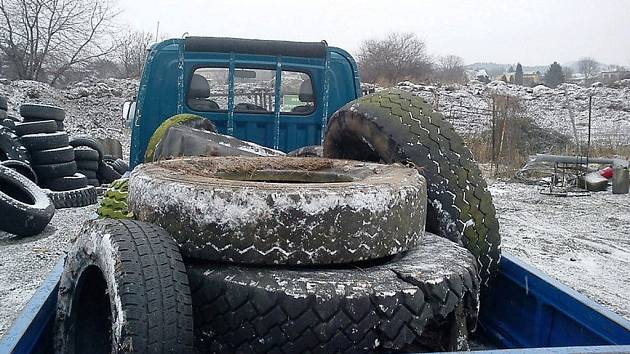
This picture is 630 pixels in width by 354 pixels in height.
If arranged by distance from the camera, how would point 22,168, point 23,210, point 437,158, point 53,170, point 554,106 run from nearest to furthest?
point 437,158
point 23,210
point 22,168
point 53,170
point 554,106

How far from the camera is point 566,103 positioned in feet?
73.6

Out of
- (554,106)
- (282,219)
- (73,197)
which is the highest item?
(554,106)

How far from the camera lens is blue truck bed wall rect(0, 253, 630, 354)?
157 centimetres

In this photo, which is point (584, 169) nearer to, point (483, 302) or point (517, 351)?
point (483, 302)

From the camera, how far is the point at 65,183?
7.49 m

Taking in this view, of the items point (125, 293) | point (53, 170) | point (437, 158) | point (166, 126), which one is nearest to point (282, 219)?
point (125, 293)

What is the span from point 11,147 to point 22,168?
42cm

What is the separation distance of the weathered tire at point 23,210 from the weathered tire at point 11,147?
116cm

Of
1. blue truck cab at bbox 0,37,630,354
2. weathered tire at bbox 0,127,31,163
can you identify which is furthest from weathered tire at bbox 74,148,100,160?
blue truck cab at bbox 0,37,630,354

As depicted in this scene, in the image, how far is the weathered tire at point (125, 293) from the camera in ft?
4.66

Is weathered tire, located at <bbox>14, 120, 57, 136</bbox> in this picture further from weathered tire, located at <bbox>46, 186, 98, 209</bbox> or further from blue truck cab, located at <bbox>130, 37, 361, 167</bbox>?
blue truck cab, located at <bbox>130, 37, 361, 167</bbox>

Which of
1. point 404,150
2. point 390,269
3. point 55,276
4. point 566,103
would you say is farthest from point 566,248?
point 566,103

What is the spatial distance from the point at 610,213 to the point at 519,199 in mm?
1439

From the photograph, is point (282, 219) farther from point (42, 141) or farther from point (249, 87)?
point (42, 141)
